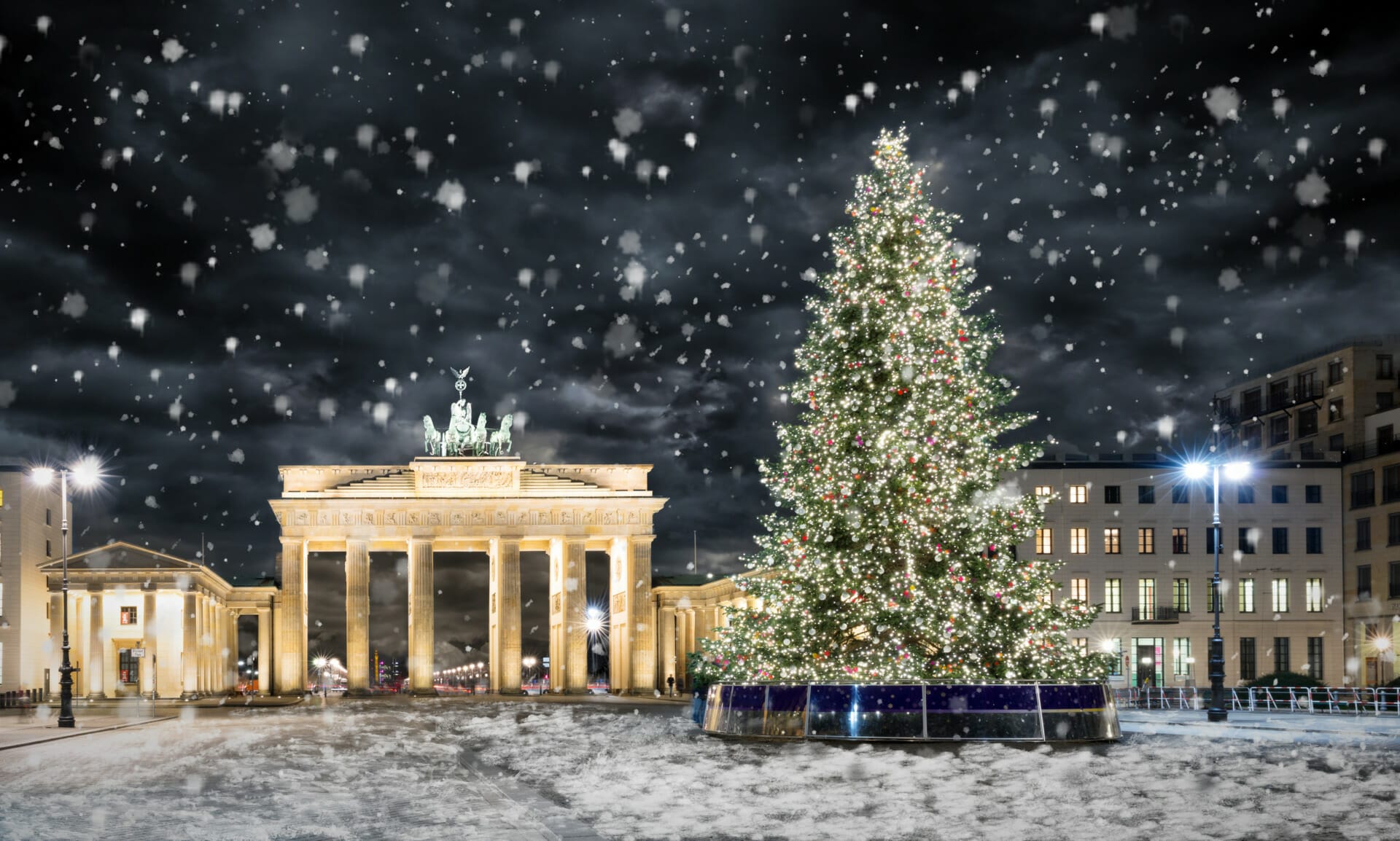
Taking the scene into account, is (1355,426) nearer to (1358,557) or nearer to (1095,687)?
(1358,557)

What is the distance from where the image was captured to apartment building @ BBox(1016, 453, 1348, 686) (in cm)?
7788

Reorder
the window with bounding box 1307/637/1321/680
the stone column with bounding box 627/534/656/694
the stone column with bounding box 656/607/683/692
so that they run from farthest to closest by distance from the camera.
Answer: the stone column with bounding box 656/607/683/692
the stone column with bounding box 627/534/656/694
the window with bounding box 1307/637/1321/680

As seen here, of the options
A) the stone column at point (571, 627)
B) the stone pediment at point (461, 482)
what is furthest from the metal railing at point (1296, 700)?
the stone pediment at point (461, 482)

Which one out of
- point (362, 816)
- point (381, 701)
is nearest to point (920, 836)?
point (362, 816)

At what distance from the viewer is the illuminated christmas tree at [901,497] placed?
2916 cm

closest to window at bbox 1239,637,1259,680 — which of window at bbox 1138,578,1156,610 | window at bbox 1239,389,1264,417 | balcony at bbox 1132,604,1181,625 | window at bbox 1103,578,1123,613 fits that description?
balcony at bbox 1132,604,1181,625

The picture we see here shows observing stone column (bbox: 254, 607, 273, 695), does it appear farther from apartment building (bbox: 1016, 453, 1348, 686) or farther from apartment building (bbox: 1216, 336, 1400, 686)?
apartment building (bbox: 1216, 336, 1400, 686)

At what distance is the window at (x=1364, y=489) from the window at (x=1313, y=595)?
15.9ft

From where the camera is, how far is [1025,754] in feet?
80.3

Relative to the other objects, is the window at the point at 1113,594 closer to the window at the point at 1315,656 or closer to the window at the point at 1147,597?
the window at the point at 1147,597

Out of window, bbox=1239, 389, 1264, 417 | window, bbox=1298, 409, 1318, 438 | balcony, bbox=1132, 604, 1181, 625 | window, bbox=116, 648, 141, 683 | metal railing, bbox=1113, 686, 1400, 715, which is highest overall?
window, bbox=1239, 389, 1264, 417

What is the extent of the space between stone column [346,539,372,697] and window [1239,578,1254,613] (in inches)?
2114

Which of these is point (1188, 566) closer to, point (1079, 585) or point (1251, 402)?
point (1079, 585)

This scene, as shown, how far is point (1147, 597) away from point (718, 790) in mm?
64564
